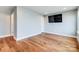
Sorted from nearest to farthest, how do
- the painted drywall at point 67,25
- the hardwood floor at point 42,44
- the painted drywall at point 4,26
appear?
the painted drywall at point 67,25, the hardwood floor at point 42,44, the painted drywall at point 4,26

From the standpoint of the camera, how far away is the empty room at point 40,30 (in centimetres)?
161

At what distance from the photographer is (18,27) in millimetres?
1873

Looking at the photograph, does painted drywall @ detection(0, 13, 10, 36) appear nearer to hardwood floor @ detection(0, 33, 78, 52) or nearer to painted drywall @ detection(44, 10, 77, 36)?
hardwood floor @ detection(0, 33, 78, 52)

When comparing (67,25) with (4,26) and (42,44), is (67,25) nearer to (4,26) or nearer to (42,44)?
(42,44)

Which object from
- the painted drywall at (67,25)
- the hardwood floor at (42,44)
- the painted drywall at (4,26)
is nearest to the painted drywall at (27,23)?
the hardwood floor at (42,44)

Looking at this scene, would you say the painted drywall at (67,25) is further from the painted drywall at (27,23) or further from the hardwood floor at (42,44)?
the painted drywall at (27,23)

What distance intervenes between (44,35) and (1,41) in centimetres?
130

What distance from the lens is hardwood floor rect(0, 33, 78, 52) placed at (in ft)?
5.27

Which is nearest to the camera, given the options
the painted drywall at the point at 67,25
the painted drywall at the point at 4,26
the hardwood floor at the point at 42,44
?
the painted drywall at the point at 67,25

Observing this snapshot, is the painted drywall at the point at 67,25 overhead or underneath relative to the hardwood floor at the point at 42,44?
overhead

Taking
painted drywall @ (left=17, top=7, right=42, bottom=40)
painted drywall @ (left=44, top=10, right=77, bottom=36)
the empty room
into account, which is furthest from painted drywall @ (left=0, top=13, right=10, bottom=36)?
painted drywall @ (left=44, top=10, right=77, bottom=36)

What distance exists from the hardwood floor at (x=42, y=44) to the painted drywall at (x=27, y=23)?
149 millimetres

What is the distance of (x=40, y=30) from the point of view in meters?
1.91
